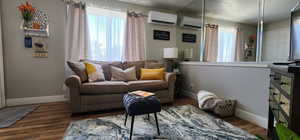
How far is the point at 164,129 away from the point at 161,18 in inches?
105

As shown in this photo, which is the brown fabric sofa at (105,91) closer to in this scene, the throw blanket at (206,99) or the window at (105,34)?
the window at (105,34)

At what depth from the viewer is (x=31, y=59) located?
104 inches

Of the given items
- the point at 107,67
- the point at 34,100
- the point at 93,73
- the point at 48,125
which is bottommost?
the point at 48,125

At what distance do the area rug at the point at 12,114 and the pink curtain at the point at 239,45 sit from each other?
138 inches

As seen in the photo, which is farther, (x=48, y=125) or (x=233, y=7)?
(x=233, y=7)

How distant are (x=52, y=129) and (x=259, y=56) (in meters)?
2.99

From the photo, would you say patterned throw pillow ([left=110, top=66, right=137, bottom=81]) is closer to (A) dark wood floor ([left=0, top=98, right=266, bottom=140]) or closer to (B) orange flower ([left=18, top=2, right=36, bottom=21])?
(A) dark wood floor ([left=0, top=98, right=266, bottom=140])

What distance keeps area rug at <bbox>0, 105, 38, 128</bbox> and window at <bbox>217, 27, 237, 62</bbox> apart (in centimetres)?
353

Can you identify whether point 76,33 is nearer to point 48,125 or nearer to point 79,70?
point 79,70

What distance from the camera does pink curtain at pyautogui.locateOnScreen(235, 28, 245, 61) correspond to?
231 centimetres

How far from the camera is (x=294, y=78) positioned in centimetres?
84

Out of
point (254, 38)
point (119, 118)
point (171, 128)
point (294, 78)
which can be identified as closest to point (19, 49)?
point (119, 118)

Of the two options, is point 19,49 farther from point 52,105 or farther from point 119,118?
point 119,118

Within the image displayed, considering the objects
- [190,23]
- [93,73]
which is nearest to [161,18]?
[190,23]
